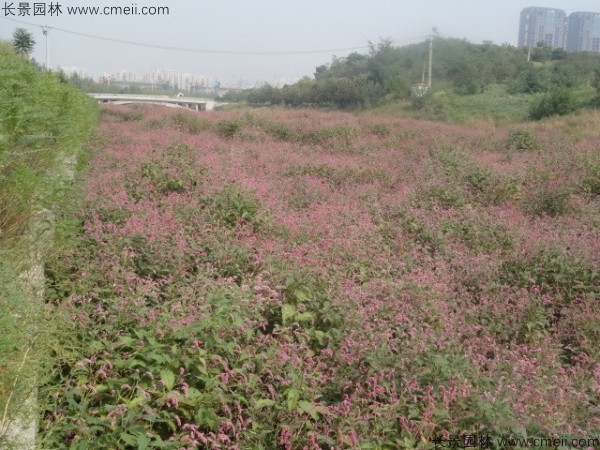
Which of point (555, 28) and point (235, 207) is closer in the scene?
point (235, 207)

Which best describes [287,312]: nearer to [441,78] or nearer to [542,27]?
[441,78]

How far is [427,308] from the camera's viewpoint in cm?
390

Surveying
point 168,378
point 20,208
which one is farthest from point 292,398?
point 20,208

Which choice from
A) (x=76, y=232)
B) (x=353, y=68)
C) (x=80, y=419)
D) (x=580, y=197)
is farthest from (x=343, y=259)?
Result: (x=353, y=68)

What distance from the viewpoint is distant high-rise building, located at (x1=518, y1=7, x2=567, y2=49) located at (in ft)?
151

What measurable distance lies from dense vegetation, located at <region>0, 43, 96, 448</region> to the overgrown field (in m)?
0.24

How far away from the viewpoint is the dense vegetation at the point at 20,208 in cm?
261

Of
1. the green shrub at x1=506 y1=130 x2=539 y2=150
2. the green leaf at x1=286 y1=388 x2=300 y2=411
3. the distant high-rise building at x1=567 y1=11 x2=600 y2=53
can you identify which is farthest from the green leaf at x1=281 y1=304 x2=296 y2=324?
the distant high-rise building at x1=567 y1=11 x2=600 y2=53

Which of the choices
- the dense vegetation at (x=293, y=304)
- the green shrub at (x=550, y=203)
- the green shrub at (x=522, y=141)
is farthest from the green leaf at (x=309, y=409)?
the green shrub at (x=522, y=141)

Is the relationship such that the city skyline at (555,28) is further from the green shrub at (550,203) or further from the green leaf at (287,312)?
the green leaf at (287,312)

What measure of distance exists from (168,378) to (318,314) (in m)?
1.26

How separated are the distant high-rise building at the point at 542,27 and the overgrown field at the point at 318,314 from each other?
144ft

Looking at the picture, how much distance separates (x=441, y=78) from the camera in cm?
3531

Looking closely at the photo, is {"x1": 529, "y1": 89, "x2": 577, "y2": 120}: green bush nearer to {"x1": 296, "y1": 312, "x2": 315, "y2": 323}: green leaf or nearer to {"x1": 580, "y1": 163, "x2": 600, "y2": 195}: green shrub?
{"x1": 580, "y1": 163, "x2": 600, "y2": 195}: green shrub
